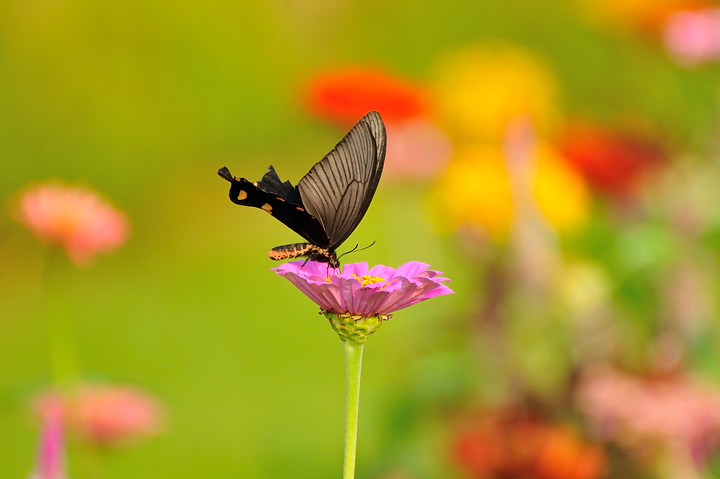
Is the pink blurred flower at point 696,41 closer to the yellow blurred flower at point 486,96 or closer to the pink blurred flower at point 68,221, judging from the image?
the yellow blurred flower at point 486,96

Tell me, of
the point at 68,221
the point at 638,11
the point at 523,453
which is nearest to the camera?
the point at 68,221

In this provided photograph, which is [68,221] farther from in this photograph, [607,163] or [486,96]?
[486,96]

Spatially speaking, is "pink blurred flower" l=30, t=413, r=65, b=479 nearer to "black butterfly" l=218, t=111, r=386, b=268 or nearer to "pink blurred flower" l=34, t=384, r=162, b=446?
"black butterfly" l=218, t=111, r=386, b=268

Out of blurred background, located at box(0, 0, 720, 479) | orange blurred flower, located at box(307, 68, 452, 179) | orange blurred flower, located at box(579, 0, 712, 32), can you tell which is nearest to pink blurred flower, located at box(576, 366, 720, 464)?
blurred background, located at box(0, 0, 720, 479)

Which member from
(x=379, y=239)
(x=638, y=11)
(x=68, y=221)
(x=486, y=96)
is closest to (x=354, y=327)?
(x=68, y=221)

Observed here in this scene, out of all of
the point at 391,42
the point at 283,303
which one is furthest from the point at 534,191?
the point at 391,42
